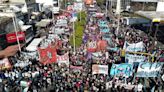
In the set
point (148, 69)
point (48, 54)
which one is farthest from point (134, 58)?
point (48, 54)

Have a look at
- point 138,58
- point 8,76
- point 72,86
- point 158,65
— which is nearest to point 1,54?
point 8,76

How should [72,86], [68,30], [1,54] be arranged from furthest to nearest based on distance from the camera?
[68,30]
[1,54]
[72,86]

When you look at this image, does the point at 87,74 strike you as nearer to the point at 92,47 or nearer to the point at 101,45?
the point at 92,47

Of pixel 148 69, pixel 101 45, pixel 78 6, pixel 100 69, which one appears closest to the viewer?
pixel 148 69

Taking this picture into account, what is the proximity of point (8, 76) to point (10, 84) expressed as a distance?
95 cm

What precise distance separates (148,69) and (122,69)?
76.7 inches

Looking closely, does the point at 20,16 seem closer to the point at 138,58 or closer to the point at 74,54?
the point at 74,54

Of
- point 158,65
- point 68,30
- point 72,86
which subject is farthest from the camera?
point 68,30

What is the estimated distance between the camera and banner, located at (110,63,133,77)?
1673 cm

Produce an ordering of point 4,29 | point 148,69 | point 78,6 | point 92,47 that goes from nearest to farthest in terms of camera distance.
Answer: point 148,69, point 92,47, point 4,29, point 78,6

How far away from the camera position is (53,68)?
782 inches

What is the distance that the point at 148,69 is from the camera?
53.9ft

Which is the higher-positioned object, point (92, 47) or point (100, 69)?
point (92, 47)

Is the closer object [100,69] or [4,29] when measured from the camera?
[100,69]
